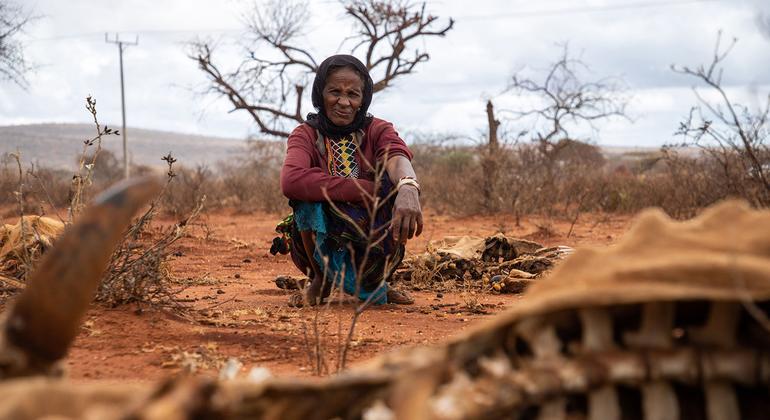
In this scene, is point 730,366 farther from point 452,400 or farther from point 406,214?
point 406,214

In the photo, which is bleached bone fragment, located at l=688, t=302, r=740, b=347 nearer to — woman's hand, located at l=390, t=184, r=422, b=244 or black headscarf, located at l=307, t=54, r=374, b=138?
woman's hand, located at l=390, t=184, r=422, b=244

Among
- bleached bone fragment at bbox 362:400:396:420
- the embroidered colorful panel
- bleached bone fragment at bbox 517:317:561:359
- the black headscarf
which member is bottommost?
bleached bone fragment at bbox 362:400:396:420

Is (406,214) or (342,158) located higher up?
(342,158)

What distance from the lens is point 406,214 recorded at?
3623mm

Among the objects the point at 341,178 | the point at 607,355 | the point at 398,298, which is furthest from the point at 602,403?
the point at 398,298

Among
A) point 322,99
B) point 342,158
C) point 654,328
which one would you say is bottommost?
point 654,328

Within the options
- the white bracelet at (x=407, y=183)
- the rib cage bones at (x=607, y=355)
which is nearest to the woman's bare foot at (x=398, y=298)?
the white bracelet at (x=407, y=183)

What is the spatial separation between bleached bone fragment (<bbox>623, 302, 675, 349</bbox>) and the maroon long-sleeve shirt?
2.65 meters

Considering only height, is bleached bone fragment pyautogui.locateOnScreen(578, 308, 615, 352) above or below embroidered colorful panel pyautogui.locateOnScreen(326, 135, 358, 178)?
below

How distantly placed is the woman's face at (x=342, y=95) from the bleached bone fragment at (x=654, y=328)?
3192 mm

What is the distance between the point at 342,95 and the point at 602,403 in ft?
10.7

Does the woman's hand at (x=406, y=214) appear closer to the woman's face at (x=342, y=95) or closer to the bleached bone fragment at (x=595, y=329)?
the woman's face at (x=342, y=95)

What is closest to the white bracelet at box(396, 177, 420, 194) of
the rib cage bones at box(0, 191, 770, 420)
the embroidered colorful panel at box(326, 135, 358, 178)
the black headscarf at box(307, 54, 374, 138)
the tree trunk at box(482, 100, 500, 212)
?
the embroidered colorful panel at box(326, 135, 358, 178)

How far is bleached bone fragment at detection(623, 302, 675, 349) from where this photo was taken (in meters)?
1.06
